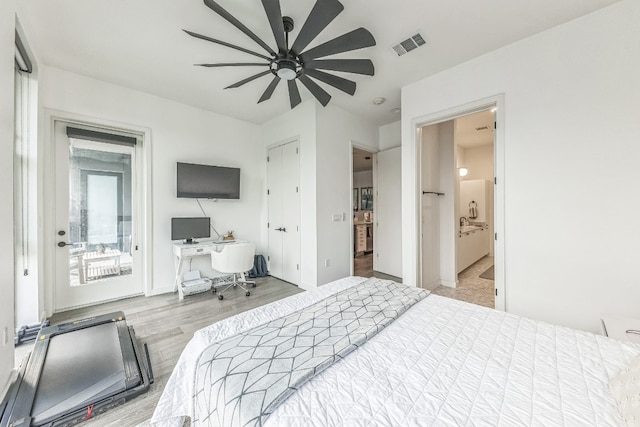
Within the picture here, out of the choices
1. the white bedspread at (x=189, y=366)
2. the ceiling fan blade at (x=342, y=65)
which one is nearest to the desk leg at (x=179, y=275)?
the white bedspread at (x=189, y=366)

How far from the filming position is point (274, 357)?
1.08m

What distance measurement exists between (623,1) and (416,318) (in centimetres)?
296

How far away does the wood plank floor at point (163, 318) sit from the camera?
1592 millimetres

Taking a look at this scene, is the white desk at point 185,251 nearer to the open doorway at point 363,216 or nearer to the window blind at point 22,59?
the window blind at point 22,59

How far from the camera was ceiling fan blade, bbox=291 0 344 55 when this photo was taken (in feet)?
4.90

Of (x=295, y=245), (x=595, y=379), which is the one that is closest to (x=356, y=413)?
(x=595, y=379)

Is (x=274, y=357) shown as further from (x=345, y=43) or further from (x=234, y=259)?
(x=234, y=259)

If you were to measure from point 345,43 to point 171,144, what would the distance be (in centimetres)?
309

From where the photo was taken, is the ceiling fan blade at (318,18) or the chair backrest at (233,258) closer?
the ceiling fan blade at (318,18)

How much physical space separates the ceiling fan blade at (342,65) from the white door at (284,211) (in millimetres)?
1945

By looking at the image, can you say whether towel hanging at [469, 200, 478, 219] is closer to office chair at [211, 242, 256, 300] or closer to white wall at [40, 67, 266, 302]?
white wall at [40, 67, 266, 302]

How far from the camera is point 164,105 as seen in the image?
3633 millimetres

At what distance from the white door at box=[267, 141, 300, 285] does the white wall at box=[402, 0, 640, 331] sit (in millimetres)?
2654

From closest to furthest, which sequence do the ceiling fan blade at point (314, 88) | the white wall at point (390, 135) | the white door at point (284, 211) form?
1. the ceiling fan blade at point (314, 88)
2. the white door at point (284, 211)
3. the white wall at point (390, 135)
